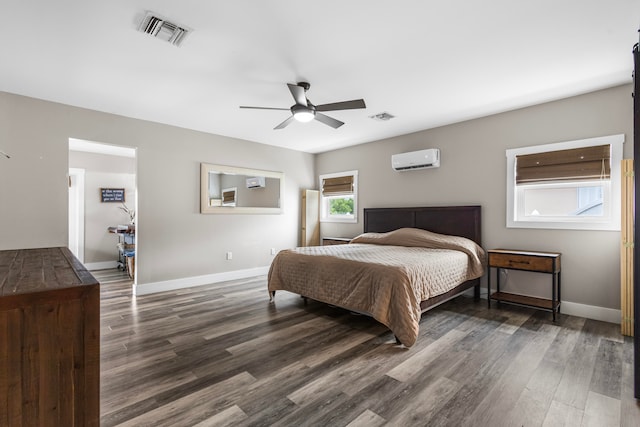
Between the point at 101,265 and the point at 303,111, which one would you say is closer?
the point at 303,111

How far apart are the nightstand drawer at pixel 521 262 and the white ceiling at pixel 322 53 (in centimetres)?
182

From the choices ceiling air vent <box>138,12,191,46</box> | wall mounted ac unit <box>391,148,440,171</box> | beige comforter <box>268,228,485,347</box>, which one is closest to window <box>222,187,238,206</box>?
beige comforter <box>268,228,485,347</box>

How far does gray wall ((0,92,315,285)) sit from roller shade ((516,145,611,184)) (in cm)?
395

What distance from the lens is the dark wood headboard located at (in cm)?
428

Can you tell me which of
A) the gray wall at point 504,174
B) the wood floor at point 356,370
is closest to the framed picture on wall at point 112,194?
the wood floor at point 356,370

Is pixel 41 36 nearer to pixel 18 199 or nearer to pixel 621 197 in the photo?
pixel 18 199

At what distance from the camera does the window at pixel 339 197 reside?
5996 mm

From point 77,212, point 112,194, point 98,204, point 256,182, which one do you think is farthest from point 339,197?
point 77,212

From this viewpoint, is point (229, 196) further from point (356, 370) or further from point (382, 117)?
point (356, 370)

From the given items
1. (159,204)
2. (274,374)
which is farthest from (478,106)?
(159,204)

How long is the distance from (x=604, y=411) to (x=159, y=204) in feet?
16.5

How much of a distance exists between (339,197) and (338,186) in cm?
26

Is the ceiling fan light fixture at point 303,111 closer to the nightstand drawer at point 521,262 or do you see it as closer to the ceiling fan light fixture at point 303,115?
the ceiling fan light fixture at point 303,115

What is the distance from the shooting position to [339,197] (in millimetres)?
6398
